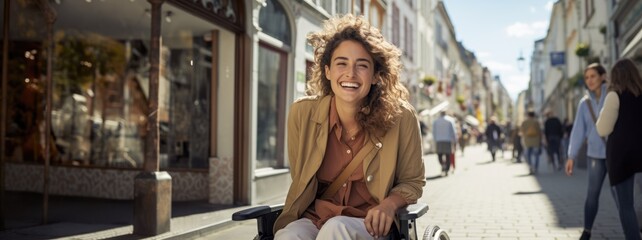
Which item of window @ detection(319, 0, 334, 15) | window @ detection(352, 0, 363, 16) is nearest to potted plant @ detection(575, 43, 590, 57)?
window @ detection(352, 0, 363, 16)

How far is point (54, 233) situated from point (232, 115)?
341 centimetres

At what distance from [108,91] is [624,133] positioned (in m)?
8.70

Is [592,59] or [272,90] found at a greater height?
[592,59]

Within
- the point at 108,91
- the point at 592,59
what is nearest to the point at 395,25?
the point at 592,59

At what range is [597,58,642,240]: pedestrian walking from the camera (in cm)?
490

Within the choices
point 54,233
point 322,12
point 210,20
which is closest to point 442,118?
point 322,12

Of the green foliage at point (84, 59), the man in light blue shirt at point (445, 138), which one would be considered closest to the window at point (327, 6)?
the man in light blue shirt at point (445, 138)

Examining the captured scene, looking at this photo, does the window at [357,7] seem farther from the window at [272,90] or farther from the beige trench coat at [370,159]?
the beige trench coat at [370,159]

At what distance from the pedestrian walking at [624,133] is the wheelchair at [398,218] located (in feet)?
8.02

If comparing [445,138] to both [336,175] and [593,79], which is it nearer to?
[593,79]

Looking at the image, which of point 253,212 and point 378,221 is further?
point 253,212

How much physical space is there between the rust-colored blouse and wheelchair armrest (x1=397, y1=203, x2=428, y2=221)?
0.66ft

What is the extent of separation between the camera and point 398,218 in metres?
2.73

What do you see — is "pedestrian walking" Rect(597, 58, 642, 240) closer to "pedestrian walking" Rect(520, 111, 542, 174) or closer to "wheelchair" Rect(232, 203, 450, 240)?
"wheelchair" Rect(232, 203, 450, 240)
